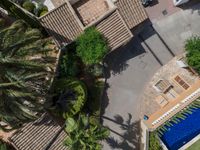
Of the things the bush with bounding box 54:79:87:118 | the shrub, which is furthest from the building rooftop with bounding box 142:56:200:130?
the bush with bounding box 54:79:87:118

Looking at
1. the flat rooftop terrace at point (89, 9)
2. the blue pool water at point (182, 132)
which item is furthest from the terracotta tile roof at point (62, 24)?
the blue pool water at point (182, 132)

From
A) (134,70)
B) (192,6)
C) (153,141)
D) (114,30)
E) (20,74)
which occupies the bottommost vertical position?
(153,141)

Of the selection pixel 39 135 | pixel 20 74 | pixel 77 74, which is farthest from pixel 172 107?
pixel 20 74

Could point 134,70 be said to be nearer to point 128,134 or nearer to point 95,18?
point 128,134

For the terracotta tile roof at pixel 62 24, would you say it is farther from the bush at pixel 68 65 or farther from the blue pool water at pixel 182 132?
the blue pool water at pixel 182 132

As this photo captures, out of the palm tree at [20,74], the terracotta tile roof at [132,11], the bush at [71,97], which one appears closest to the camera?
the palm tree at [20,74]
